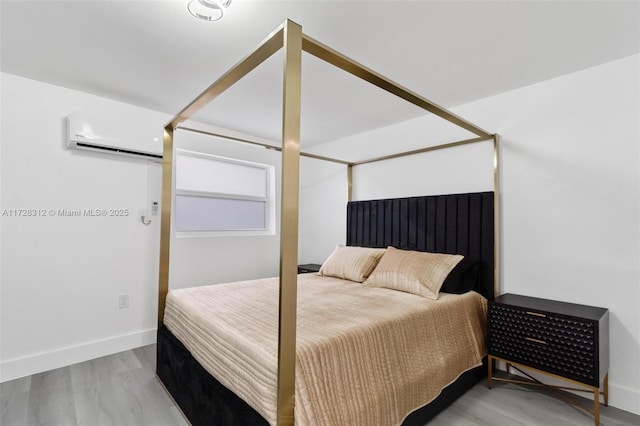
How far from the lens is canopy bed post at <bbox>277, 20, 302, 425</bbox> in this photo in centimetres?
114

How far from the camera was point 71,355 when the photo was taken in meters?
2.63

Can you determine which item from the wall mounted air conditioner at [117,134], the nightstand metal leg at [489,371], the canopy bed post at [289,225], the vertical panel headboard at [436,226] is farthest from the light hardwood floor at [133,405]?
the wall mounted air conditioner at [117,134]

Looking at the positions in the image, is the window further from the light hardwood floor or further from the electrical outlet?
the light hardwood floor

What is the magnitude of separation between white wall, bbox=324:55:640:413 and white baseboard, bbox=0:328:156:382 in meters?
3.36

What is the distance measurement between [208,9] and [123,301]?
2.64 m

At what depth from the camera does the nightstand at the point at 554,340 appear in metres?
1.82

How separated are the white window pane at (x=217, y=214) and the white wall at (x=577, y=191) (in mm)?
2587

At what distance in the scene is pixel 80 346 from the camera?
268 centimetres

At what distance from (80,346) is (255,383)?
2.31 m

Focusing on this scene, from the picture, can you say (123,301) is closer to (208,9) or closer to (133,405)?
(133,405)

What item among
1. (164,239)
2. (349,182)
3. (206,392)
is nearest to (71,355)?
(164,239)

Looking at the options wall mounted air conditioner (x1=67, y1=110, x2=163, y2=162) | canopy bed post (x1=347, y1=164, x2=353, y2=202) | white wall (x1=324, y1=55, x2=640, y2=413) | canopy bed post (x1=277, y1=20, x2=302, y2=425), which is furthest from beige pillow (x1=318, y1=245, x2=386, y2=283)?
wall mounted air conditioner (x1=67, y1=110, x2=163, y2=162)

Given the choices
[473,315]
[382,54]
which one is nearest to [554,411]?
[473,315]

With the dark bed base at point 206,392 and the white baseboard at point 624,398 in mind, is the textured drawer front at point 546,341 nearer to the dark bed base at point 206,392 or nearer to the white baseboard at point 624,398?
the dark bed base at point 206,392
